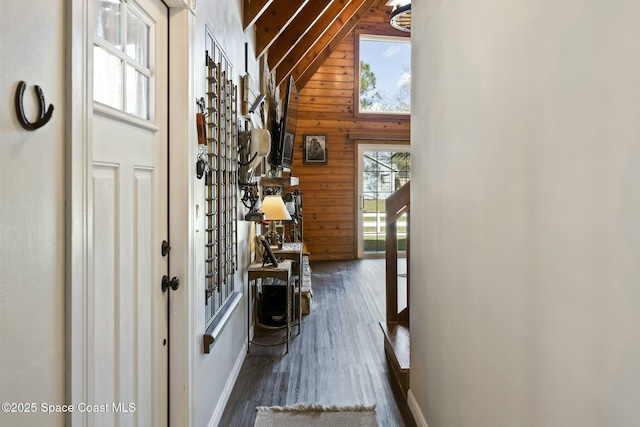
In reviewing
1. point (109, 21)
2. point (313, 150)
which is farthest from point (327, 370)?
point (313, 150)

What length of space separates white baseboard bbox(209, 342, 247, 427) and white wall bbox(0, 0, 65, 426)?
137 cm

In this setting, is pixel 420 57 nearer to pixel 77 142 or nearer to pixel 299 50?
pixel 77 142

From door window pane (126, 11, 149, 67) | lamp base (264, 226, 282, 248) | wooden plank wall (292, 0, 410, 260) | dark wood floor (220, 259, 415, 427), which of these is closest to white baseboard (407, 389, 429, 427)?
dark wood floor (220, 259, 415, 427)

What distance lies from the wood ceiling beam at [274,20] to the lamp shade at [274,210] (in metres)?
1.42

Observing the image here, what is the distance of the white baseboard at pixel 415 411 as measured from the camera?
1.98m

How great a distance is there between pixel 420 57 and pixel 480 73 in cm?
77

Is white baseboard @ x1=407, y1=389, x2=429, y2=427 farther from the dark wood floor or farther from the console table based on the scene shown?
the console table

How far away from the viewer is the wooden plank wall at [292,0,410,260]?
7.07 metres

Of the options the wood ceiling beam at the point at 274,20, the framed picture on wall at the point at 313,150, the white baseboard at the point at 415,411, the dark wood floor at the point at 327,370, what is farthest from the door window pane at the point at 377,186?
the white baseboard at the point at 415,411

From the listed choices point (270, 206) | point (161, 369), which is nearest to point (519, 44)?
point (161, 369)

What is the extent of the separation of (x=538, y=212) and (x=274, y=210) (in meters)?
2.33

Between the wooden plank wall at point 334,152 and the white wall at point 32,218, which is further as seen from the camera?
the wooden plank wall at point 334,152

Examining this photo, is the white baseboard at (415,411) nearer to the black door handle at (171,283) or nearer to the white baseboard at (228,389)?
the white baseboard at (228,389)

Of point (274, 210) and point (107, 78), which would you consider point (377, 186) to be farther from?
point (107, 78)
